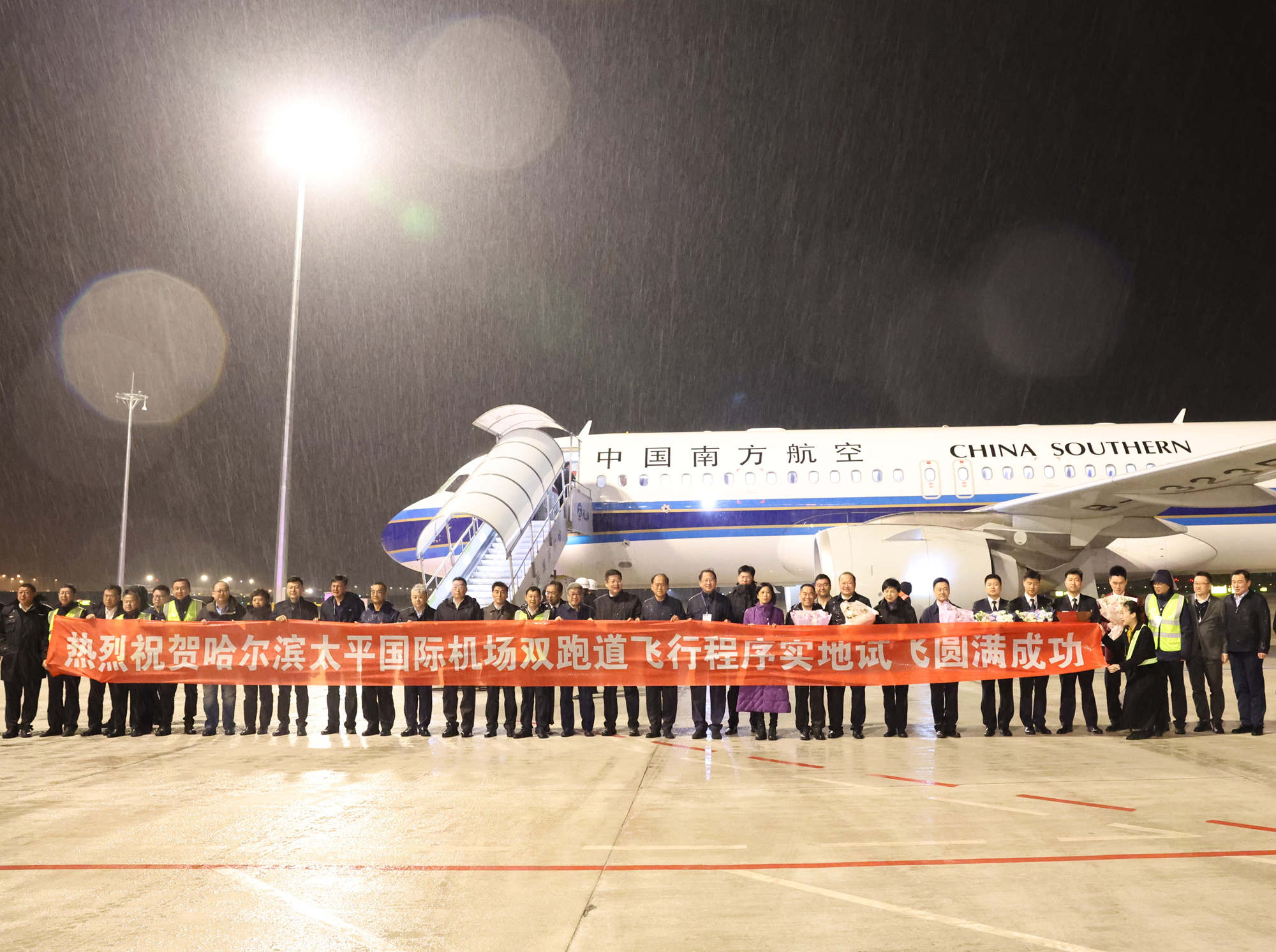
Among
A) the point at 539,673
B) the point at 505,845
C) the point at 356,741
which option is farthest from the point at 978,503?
the point at 505,845

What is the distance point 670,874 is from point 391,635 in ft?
20.4

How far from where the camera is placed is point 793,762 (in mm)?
7988

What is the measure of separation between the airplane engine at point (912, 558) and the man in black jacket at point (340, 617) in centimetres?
773

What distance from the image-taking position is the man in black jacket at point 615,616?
32.6 feet

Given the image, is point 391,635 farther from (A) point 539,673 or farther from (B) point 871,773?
(B) point 871,773

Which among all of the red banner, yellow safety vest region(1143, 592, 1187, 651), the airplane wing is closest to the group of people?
yellow safety vest region(1143, 592, 1187, 651)

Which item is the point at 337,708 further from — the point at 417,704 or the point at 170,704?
the point at 170,704

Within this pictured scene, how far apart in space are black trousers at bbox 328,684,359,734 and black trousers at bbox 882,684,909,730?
230 inches

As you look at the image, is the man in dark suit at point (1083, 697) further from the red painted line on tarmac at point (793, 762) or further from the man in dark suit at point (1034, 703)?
the red painted line on tarmac at point (793, 762)

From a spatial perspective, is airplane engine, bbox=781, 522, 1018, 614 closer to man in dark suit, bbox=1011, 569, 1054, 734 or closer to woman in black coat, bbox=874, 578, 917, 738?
man in dark suit, bbox=1011, 569, 1054, 734

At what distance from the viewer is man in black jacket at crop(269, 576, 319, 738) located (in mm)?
10211

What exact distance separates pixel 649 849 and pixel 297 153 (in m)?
18.4

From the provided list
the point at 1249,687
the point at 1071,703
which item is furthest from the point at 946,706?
the point at 1249,687

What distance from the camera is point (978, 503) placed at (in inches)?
711
